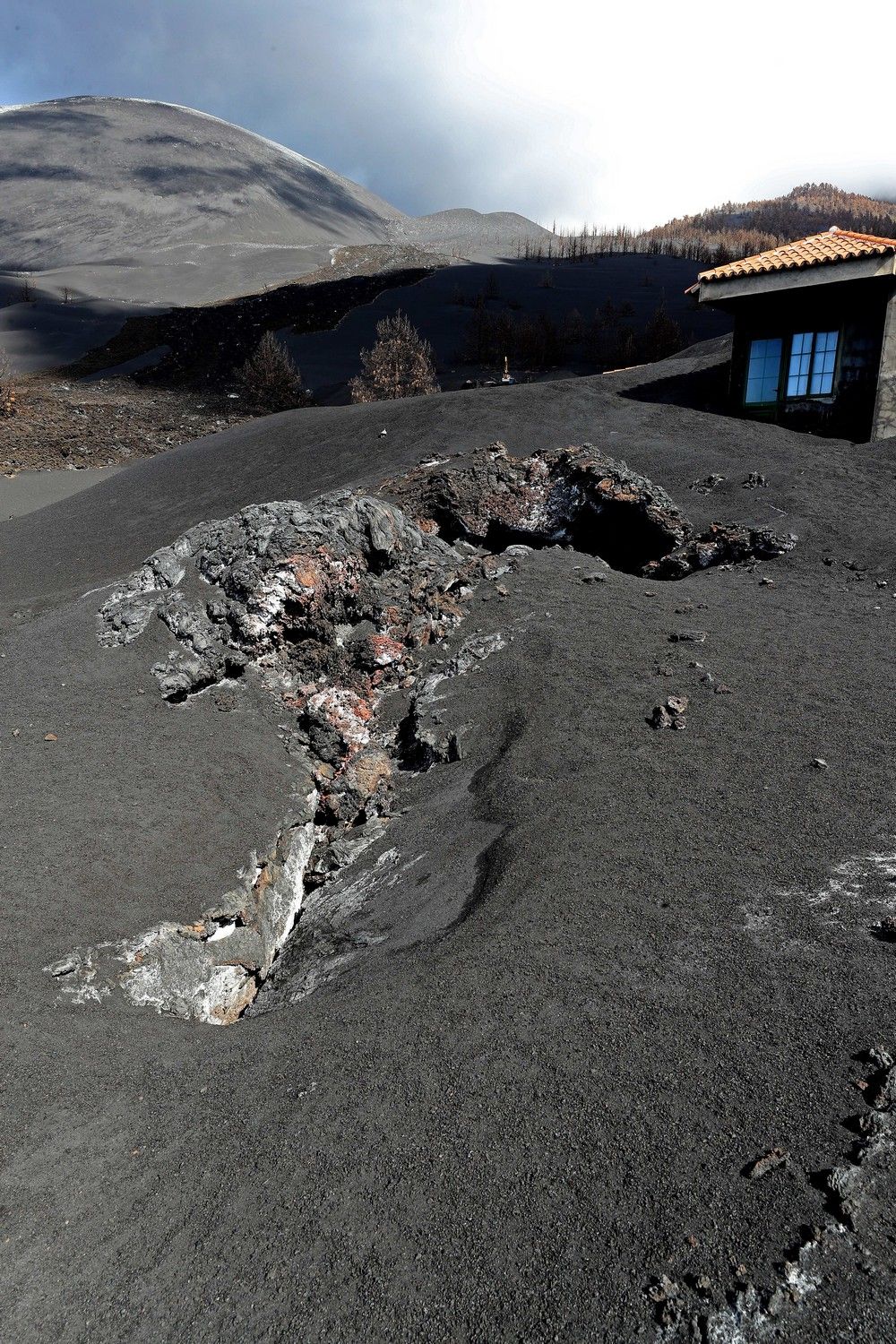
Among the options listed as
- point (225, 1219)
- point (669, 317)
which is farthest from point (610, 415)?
point (669, 317)

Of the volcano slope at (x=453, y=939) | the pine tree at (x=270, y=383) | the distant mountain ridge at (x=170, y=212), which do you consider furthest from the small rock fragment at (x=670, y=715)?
the distant mountain ridge at (x=170, y=212)

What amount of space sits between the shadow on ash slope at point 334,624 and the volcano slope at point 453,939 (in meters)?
0.05

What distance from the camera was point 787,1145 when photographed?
317cm

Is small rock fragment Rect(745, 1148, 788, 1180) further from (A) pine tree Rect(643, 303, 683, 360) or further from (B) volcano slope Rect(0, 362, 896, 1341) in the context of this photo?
(A) pine tree Rect(643, 303, 683, 360)

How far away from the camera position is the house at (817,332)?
14336 millimetres

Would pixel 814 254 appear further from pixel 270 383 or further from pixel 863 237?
pixel 270 383

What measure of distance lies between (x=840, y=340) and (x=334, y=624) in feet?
37.9

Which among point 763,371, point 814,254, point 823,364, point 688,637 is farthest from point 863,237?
point 688,637

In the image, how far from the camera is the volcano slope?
120 inches

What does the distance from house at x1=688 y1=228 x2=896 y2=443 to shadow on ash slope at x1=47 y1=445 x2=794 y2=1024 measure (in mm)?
5531

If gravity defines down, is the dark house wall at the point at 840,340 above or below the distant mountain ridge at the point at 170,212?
below

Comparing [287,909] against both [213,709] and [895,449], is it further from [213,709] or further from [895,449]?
[895,449]

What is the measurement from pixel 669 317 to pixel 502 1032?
34192mm

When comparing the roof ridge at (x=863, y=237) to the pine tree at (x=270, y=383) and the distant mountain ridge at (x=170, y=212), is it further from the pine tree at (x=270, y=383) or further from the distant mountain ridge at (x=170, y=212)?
the distant mountain ridge at (x=170, y=212)
